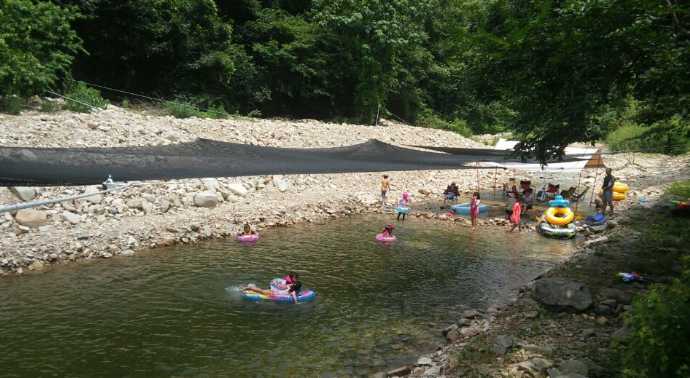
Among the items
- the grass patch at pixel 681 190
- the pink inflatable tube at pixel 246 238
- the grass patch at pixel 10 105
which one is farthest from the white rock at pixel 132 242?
the grass patch at pixel 681 190

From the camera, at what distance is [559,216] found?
550 inches

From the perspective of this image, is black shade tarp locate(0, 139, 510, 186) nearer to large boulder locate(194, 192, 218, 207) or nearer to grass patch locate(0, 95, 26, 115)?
large boulder locate(194, 192, 218, 207)

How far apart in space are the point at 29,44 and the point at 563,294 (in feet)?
55.2

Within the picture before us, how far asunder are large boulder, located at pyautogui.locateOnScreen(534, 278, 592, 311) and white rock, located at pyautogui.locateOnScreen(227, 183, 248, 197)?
9.50 meters

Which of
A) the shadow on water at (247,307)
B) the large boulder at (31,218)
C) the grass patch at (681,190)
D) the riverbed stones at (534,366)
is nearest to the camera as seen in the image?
the riverbed stones at (534,366)

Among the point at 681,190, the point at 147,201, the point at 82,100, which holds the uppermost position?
the point at 82,100

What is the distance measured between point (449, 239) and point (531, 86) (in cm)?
583

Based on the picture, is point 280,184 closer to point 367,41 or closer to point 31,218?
point 31,218

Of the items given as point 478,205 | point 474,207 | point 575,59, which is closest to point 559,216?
point 478,205

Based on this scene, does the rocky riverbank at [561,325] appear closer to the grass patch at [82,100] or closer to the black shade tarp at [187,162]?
the black shade tarp at [187,162]

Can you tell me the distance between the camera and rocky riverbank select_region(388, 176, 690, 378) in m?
4.93

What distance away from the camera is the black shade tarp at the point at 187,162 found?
21.4 feet

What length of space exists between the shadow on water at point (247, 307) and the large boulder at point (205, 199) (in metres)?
2.03

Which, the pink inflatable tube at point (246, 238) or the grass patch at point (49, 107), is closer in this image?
the pink inflatable tube at point (246, 238)
